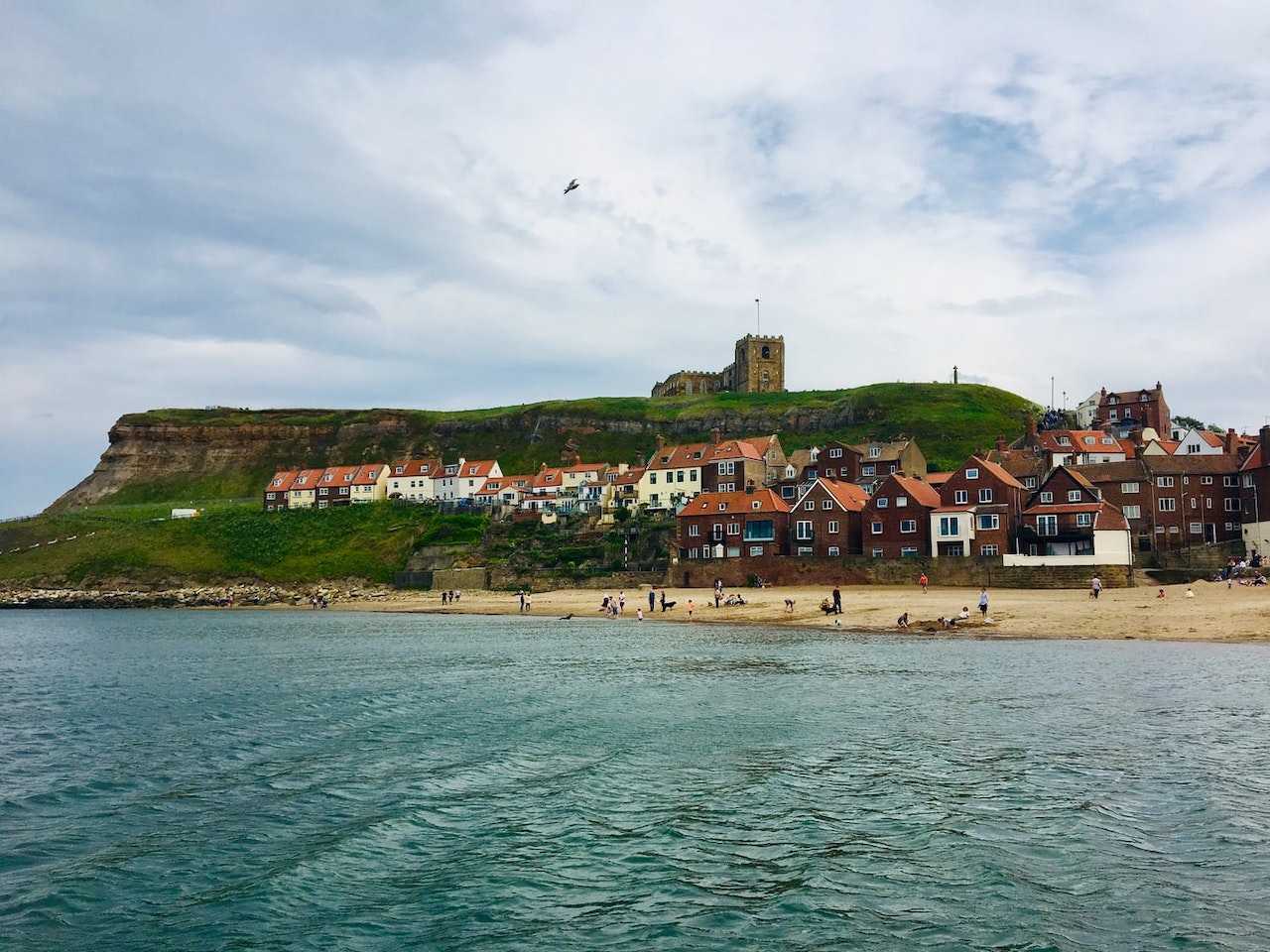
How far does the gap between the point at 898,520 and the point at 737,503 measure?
1639 cm

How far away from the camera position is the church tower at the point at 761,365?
194500mm

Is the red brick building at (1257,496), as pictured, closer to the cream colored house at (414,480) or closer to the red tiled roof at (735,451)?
the red tiled roof at (735,451)

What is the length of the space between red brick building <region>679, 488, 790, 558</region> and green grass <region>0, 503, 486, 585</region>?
31.3 m

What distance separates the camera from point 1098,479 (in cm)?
8494

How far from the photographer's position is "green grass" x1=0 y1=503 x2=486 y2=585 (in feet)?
380

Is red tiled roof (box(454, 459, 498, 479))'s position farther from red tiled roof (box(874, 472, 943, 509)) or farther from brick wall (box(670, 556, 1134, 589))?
red tiled roof (box(874, 472, 943, 509))

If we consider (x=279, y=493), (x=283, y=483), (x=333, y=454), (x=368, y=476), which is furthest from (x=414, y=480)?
(x=333, y=454)

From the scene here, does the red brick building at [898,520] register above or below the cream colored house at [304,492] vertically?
below

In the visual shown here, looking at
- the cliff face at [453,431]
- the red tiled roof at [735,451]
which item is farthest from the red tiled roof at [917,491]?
the cliff face at [453,431]

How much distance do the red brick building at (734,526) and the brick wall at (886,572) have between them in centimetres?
203

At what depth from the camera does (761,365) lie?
195m

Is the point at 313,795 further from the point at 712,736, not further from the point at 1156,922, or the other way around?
the point at 1156,922

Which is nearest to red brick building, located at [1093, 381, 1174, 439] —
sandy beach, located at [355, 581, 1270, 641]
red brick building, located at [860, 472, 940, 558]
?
red brick building, located at [860, 472, 940, 558]

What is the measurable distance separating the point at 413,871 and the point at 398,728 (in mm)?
13599
